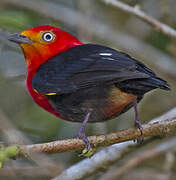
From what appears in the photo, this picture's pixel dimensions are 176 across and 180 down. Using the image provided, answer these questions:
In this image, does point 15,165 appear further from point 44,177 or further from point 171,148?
point 171,148

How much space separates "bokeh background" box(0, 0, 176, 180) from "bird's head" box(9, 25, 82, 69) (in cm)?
87

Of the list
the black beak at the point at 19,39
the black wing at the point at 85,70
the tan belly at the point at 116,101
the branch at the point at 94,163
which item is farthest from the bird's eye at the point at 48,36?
the branch at the point at 94,163

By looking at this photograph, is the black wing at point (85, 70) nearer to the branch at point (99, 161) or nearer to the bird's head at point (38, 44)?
the bird's head at point (38, 44)

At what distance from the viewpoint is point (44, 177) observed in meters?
5.07

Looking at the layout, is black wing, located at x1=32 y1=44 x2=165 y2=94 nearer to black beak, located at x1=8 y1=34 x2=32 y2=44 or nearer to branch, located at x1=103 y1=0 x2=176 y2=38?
black beak, located at x1=8 y1=34 x2=32 y2=44

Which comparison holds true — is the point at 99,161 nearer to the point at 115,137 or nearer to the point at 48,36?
the point at 115,137

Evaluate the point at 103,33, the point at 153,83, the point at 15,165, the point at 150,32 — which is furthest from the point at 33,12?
the point at 153,83

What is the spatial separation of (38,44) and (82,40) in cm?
173

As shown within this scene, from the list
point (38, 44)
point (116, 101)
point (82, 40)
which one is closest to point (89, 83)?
point (116, 101)

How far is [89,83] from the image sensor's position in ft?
12.0

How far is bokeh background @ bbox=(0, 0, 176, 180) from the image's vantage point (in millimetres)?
5539

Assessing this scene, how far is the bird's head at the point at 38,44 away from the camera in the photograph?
427cm

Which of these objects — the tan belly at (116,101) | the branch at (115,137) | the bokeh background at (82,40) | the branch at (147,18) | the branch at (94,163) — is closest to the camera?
the branch at (115,137)

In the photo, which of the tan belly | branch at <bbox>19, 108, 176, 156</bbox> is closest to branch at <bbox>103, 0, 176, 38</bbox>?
the tan belly
